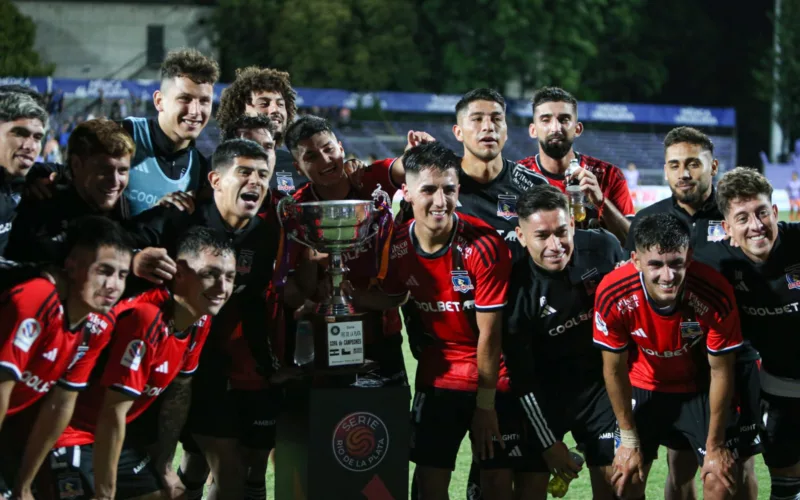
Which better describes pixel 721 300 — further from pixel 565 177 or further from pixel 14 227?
pixel 14 227

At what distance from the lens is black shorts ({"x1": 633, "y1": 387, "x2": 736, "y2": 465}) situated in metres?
4.99

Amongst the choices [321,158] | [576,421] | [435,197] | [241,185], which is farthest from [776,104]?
[241,185]

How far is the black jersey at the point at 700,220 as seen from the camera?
17.3ft

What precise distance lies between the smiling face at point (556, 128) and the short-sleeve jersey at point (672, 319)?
53.2 inches

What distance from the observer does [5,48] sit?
32.7 meters

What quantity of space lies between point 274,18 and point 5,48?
361 inches

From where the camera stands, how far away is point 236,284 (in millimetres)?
5004

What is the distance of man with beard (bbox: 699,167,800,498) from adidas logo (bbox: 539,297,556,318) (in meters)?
0.88

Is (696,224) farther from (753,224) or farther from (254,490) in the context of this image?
(254,490)

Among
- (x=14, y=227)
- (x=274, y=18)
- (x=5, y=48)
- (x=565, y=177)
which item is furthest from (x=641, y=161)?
(x=14, y=227)

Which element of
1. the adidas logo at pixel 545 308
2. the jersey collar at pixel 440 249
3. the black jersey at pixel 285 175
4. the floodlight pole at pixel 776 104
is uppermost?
the floodlight pole at pixel 776 104

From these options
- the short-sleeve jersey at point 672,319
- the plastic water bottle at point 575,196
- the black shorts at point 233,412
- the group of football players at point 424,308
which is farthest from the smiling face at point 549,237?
the black shorts at point 233,412

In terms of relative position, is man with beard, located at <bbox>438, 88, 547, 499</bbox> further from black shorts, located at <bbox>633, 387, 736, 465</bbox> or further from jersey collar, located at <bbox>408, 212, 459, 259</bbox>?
black shorts, located at <bbox>633, 387, 736, 465</bbox>

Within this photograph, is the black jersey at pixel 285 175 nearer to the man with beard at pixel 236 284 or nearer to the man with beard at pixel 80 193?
the man with beard at pixel 236 284
